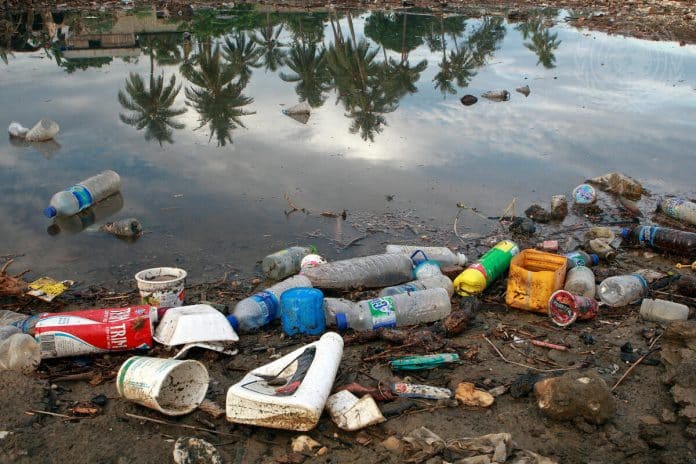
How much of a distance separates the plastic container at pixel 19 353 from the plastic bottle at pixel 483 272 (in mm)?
2948

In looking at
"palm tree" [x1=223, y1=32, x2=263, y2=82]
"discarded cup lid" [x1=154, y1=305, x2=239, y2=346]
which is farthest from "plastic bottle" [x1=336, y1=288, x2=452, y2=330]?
"palm tree" [x1=223, y1=32, x2=263, y2=82]

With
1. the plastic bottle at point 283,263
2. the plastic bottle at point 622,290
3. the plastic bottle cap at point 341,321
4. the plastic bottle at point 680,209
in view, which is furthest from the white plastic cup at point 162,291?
the plastic bottle at point 680,209

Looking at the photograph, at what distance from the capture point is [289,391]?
9.24ft

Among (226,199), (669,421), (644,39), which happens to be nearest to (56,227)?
(226,199)

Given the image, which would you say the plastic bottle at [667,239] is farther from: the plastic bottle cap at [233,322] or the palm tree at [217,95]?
the palm tree at [217,95]

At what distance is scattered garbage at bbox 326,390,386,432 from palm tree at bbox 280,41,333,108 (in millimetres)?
7590

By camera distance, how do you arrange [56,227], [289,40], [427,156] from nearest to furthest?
1. [56,227]
2. [427,156]
3. [289,40]

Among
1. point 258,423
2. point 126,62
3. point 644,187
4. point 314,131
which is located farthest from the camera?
point 126,62

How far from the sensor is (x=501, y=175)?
7.08 metres

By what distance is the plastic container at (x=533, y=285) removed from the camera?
4.18 m

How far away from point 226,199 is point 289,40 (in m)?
10.6

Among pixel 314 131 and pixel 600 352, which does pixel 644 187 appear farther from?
pixel 314 131

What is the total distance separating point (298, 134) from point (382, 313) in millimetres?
4919

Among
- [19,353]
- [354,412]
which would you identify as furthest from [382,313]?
[19,353]
